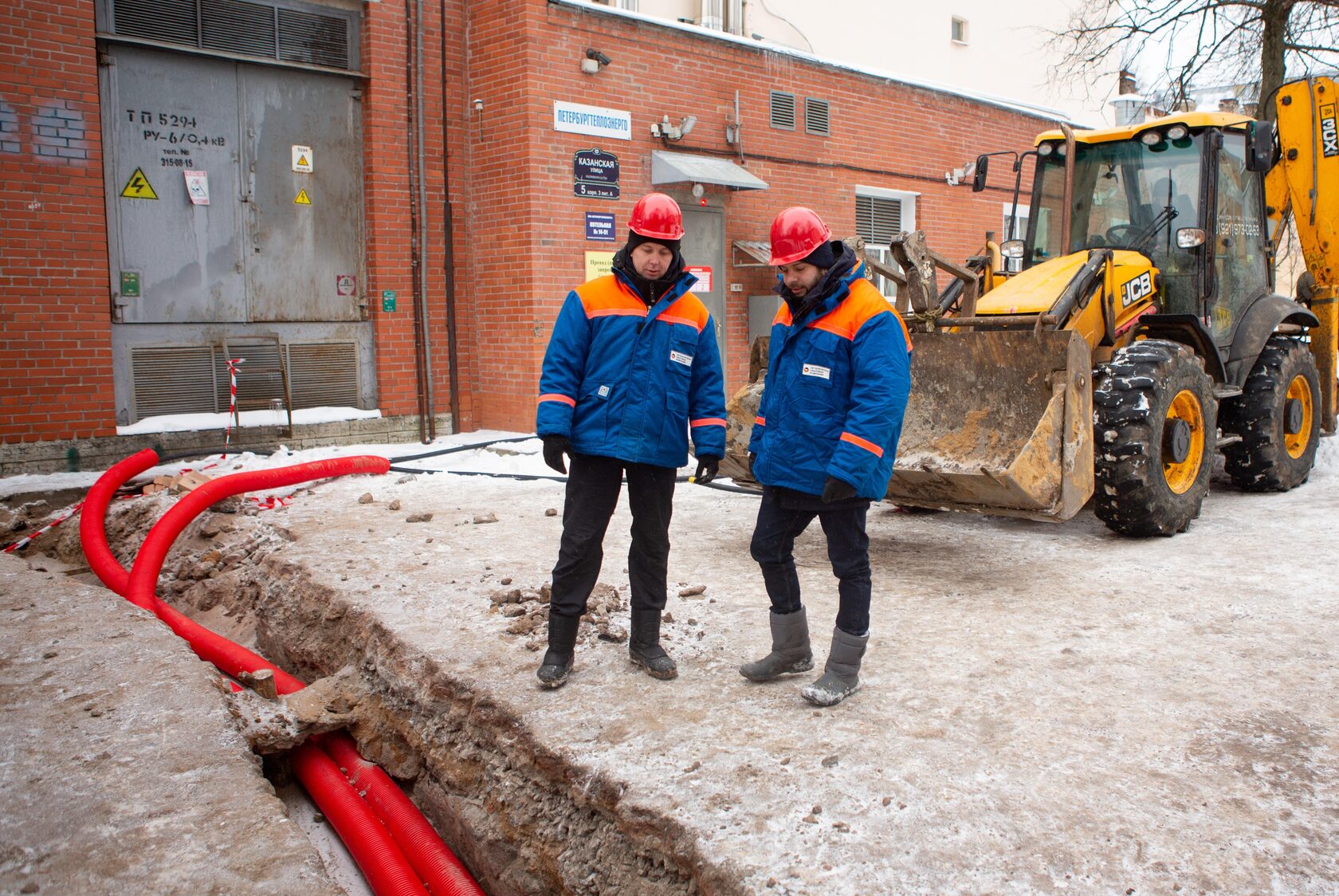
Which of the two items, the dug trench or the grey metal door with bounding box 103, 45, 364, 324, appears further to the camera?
the grey metal door with bounding box 103, 45, 364, 324

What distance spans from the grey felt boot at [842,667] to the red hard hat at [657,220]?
1.62 meters

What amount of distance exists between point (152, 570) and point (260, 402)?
4.32m

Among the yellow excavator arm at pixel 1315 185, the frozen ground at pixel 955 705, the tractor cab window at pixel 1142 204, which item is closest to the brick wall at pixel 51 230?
the frozen ground at pixel 955 705

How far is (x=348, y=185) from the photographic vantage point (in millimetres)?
10375

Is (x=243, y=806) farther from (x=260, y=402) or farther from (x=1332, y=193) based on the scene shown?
(x=1332, y=193)

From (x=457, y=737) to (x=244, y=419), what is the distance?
6.56 metres

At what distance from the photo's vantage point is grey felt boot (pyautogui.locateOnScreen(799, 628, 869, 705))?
→ 388 centimetres

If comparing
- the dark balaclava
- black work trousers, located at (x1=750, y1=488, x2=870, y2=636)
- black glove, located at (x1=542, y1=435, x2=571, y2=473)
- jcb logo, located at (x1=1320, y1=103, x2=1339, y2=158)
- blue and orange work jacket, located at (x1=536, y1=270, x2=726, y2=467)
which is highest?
jcb logo, located at (x1=1320, y1=103, x2=1339, y2=158)

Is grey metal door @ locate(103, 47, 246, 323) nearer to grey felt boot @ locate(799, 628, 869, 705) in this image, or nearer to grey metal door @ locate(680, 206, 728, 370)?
grey metal door @ locate(680, 206, 728, 370)

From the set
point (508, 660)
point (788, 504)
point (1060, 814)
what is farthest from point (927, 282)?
point (1060, 814)

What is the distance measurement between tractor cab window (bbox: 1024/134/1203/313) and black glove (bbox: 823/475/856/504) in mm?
4825

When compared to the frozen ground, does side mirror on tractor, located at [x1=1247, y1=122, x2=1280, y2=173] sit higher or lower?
higher

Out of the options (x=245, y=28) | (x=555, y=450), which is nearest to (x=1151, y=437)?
(x=555, y=450)

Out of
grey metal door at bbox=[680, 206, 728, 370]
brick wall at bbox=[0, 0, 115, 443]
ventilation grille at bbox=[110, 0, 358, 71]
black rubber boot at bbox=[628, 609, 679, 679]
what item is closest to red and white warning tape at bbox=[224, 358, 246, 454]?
brick wall at bbox=[0, 0, 115, 443]
